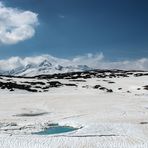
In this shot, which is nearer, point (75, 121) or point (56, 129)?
point (56, 129)

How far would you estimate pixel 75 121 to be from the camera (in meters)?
32.0

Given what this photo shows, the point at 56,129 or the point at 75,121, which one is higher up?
the point at 75,121

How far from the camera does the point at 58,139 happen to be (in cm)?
2388

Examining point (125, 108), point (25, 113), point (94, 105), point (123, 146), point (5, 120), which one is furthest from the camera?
point (94, 105)

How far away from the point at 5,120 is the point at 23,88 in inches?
1184

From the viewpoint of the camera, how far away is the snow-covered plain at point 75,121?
23297 millimetres

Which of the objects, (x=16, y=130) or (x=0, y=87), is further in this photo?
(x=0, y=87)

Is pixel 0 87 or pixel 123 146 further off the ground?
pixel 0 87

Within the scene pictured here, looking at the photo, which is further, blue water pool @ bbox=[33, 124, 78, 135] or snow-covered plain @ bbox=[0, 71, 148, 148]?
blue water pool @ bbox=[33, 124, 78, 135]

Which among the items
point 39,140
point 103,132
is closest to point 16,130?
point 39,140

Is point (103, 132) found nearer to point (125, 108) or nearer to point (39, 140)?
point (39, 140)

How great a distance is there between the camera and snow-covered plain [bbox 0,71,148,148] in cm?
2330

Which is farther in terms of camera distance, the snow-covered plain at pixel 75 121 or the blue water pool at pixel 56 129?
the blue water pool at pixel 56 129

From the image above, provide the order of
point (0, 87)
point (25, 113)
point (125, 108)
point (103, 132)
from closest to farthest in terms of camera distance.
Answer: point (103, 132) < point (25, 113) < point (125, 108) < point (0, 87)
